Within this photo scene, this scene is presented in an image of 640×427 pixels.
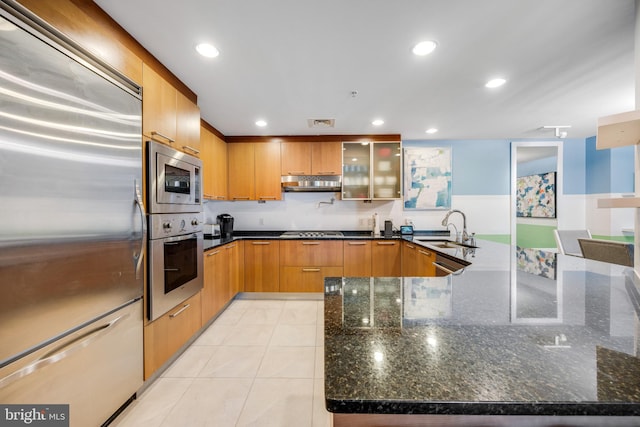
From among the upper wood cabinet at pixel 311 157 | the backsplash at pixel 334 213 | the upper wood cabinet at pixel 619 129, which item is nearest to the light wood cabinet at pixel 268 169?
the upper wood cabinet at pixel 311 157

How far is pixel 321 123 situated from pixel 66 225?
260 cm

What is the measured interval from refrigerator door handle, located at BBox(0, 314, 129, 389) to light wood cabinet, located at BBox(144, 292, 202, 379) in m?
0.35

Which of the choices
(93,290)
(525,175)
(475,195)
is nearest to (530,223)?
(525,175)

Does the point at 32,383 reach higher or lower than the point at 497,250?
lower

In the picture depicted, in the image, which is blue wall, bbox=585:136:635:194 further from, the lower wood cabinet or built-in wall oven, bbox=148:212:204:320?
built-in wall oven, bbox=148:212:204:320

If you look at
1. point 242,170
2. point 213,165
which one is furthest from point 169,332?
point 242,170

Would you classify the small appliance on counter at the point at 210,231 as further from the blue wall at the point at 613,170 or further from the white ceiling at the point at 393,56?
the blue wall at the point at 613,170

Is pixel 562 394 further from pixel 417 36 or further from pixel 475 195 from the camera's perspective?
pixel 475 195

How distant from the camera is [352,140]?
358 centimetres

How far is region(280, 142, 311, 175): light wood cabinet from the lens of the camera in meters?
3.58

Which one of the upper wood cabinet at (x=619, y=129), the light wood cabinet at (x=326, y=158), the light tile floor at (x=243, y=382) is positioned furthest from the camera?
the light wood cabinet at (x=326, y=158)

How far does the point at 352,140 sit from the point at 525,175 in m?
3.98

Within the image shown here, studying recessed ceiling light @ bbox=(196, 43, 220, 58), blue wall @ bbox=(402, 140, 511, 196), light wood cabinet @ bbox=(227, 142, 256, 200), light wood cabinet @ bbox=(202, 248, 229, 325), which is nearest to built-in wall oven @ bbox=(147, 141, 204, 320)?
light wood cabinet @ bbox=(202, 248, 229, 325)

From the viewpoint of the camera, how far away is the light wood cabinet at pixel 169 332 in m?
1.63
